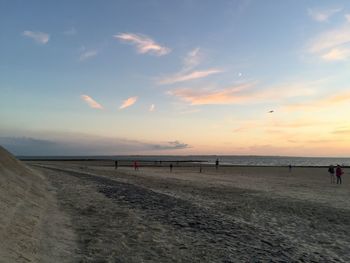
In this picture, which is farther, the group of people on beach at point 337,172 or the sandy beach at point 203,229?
the group of people on beach at point 337,172

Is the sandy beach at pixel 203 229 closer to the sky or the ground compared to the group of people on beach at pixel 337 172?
closer to the ground

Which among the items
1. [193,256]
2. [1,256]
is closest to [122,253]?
[193,256]

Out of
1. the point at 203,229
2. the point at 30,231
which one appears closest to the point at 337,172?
the point at 203,229

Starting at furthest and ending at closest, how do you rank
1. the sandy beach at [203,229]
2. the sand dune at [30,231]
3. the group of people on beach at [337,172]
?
the group of people on beach at [337,172] < the sandy beach at [203,229] < the sand dune at [30,231]

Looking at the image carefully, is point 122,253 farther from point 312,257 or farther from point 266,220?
point 266,220

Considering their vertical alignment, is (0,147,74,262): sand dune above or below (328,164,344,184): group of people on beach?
below

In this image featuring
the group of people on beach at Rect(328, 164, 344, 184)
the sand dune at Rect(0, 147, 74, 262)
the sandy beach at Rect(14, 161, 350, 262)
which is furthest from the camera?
the group of people on beach at Rect(328, 164, 344, 184)

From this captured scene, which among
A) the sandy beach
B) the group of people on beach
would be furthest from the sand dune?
the group of people on beach

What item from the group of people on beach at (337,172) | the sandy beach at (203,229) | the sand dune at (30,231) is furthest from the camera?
the group of people on beach at (337,172)

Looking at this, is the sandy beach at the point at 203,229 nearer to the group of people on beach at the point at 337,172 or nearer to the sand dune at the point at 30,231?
the sand dune at the point at 30,231

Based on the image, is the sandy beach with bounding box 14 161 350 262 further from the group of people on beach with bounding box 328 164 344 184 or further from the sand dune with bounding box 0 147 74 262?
the group of people on beach with bounding box 328 164 344 184

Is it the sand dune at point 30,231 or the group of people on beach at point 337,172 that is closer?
the sand dune at point 30,231

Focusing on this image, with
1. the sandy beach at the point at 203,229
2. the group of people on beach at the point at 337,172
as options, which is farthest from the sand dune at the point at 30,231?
the group of people on beach at the point at 337,172

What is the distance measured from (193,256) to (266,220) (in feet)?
23.0
